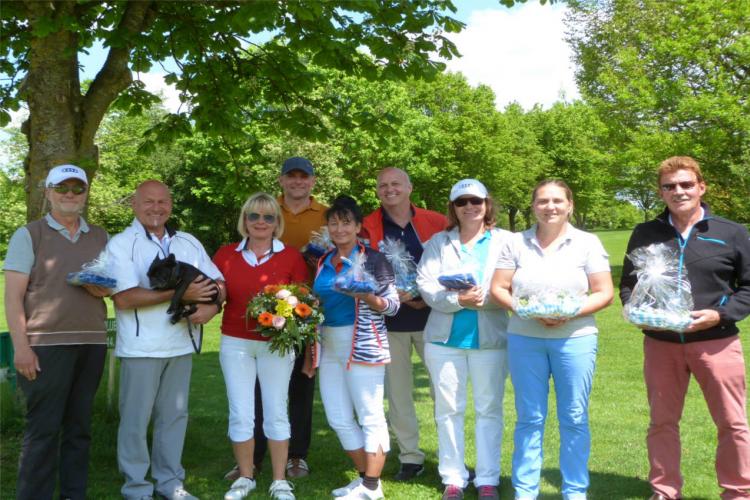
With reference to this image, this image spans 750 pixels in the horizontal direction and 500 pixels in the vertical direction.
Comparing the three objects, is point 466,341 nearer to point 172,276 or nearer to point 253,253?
point 253,253

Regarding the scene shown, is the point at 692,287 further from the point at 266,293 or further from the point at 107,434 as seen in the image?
the point at 107,434

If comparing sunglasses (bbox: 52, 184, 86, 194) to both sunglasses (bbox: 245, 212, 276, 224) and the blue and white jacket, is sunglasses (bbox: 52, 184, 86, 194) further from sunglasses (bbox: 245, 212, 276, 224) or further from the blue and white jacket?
the blue and white jacket

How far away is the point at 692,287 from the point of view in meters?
4.79

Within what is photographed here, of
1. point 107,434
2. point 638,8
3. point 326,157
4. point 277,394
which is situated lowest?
point 107,434

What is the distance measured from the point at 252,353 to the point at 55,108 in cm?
289

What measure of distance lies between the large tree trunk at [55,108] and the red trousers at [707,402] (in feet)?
16.5

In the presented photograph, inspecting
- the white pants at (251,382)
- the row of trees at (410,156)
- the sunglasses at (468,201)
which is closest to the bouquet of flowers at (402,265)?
the sunglasses at (468,201)

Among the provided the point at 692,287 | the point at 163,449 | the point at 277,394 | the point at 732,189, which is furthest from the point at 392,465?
the point at 732,189

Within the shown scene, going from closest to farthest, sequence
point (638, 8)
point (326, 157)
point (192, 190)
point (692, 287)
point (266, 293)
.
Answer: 1. point (692, 287)
2. point (266, 293)
3. point (638, 8)
4. point (326, 157)
5. point (192, 190)

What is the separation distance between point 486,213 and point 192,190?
121 ft

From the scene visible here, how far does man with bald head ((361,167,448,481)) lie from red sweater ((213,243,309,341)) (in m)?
0.76

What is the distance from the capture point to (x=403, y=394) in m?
6.09

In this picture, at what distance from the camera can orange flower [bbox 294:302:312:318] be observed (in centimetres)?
507

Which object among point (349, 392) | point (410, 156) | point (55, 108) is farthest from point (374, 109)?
point (349, 392)
